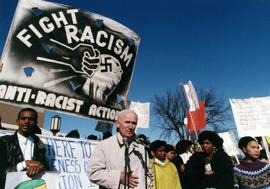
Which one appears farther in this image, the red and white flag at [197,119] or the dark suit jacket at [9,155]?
the red and white flag at [197,119]

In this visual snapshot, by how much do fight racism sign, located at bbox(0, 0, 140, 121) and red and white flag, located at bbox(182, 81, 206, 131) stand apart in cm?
290

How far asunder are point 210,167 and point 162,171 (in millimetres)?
828

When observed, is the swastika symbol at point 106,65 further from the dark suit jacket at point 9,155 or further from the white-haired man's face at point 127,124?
the white-haired man's face at point 127,124

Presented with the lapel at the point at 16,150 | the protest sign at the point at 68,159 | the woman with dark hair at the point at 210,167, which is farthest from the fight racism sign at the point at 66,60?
the woman with dark hair at the point at 210,167

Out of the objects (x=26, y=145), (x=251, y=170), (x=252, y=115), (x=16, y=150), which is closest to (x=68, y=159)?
(x=26, y=145)

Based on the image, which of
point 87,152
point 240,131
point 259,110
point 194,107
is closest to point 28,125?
point 87,152

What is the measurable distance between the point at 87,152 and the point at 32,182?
5.31 feet

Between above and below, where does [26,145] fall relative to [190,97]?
below

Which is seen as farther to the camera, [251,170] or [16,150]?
[251,170]

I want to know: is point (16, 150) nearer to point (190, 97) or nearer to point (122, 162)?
point (122, 162)

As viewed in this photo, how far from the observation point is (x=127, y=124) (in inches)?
108

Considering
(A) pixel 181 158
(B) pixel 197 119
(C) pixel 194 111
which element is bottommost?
(A) pixel 181 158

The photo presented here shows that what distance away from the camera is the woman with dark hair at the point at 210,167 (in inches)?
153

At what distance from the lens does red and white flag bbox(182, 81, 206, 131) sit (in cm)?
Answer: 775
